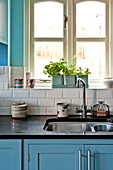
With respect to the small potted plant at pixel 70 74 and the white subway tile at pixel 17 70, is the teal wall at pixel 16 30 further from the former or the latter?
the small potted plant at pixel 70 74

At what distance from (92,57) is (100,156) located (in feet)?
4.66

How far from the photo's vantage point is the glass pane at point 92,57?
2984 mm

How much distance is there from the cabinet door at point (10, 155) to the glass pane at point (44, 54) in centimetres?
123

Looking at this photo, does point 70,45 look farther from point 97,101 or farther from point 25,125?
point 25,125

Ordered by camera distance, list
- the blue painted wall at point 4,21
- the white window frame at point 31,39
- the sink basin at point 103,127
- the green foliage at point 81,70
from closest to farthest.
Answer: the sink basin at point 103,127 < the blue painted wall at point 4,21 < the green foliage at point 81,70 < the white window frame at point 31,39

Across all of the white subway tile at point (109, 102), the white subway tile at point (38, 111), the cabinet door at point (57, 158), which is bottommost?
the cabinet door at point (57, 158)

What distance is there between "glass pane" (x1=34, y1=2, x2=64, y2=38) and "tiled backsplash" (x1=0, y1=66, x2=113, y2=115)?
688 mm

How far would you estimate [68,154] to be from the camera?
1.88 metres

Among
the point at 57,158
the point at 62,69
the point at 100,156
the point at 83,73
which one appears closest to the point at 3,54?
the point at 62,69

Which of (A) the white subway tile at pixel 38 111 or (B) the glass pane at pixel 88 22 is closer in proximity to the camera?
(A) the white subway tile at pixel 38 111

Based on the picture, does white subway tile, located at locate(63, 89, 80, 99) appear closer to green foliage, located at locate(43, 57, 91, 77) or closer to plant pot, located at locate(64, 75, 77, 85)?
plant pot, located at locate(64, 75, 77, 85)

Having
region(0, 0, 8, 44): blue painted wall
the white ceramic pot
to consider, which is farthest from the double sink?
region(0, 0, 8, 44): blue painted wall

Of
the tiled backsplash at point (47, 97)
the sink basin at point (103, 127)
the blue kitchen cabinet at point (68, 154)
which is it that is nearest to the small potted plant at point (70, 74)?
the tiled backsplash at point (47, 97)

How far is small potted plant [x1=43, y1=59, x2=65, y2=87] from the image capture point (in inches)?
109
